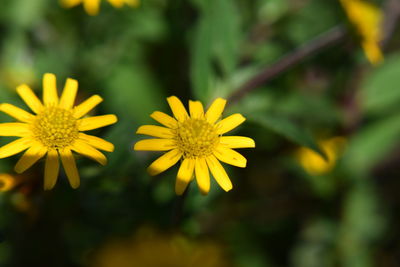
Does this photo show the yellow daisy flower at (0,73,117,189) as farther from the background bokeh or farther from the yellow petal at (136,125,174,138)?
the background bokeh

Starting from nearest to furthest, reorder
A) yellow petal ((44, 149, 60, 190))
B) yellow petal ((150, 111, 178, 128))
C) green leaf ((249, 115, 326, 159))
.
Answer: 1. yellow petal ((44, 149, 60, 190))
2. yellow petal ((150, 111, 178, 128))
3. green leaf ((249, 115, 326, 159))

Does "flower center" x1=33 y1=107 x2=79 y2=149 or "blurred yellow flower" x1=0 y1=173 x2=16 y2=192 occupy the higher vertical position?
"flower center" x1=33 y1=107 x2=79 y2=149

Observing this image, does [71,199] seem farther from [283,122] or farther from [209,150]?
[283,122]

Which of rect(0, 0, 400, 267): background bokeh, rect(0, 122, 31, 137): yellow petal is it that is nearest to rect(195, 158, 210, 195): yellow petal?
rect(0, 122, 31, 137): yellow petal

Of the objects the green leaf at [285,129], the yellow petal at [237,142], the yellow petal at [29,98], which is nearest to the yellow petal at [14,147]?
the yellow petal at [29,98]

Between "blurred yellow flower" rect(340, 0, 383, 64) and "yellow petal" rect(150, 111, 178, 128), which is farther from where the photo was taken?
"blurred yellow flower" rect(340, 0, 383, 64)

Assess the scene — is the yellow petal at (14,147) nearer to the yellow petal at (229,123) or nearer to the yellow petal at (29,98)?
the yellow petal at (29,98)

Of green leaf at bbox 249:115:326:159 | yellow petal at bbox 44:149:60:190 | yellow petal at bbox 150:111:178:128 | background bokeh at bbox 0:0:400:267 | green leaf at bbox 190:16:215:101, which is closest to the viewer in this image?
yellow petal at bbox 44:149:60:190
